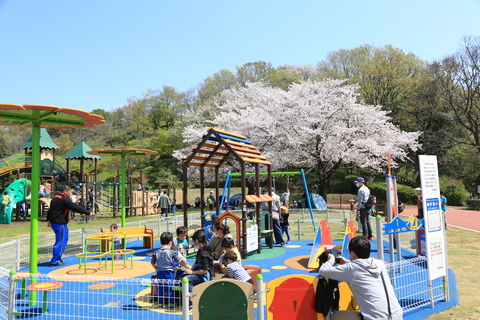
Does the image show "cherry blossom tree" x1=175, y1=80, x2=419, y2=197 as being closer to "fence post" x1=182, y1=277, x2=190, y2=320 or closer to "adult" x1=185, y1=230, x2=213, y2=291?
"adult" x1=185, y1=230, x2=213, y2=291

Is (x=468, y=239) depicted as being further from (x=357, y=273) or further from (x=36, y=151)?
(x=36, y=151)

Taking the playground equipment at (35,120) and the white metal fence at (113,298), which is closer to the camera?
the white metal fence at (113,298)

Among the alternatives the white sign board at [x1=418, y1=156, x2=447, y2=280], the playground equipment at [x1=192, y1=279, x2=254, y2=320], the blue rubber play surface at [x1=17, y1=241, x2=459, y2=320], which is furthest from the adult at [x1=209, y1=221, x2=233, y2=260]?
the white sign board at [x1=418, y1=156, x2=447, y2=280]

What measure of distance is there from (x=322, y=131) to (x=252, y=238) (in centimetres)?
1805

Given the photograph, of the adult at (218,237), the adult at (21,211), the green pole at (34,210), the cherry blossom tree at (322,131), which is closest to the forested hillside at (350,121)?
the cherry blossom tree at (322,131)

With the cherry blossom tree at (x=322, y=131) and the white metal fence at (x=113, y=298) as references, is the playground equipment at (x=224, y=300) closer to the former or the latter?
the white metal fence at (x=113, y=298)

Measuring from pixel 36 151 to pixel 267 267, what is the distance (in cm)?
532

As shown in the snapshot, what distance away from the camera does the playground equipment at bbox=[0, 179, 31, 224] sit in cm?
1886

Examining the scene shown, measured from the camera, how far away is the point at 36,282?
5723mm

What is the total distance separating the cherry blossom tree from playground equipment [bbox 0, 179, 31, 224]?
Result: 15.3 metres

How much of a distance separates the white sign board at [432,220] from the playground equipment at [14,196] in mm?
19595

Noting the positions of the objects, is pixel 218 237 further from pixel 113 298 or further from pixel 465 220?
pixel 465 220

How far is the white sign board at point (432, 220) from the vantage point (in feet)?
18.9

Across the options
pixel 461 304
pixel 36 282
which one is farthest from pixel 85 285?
pixel 461 304
